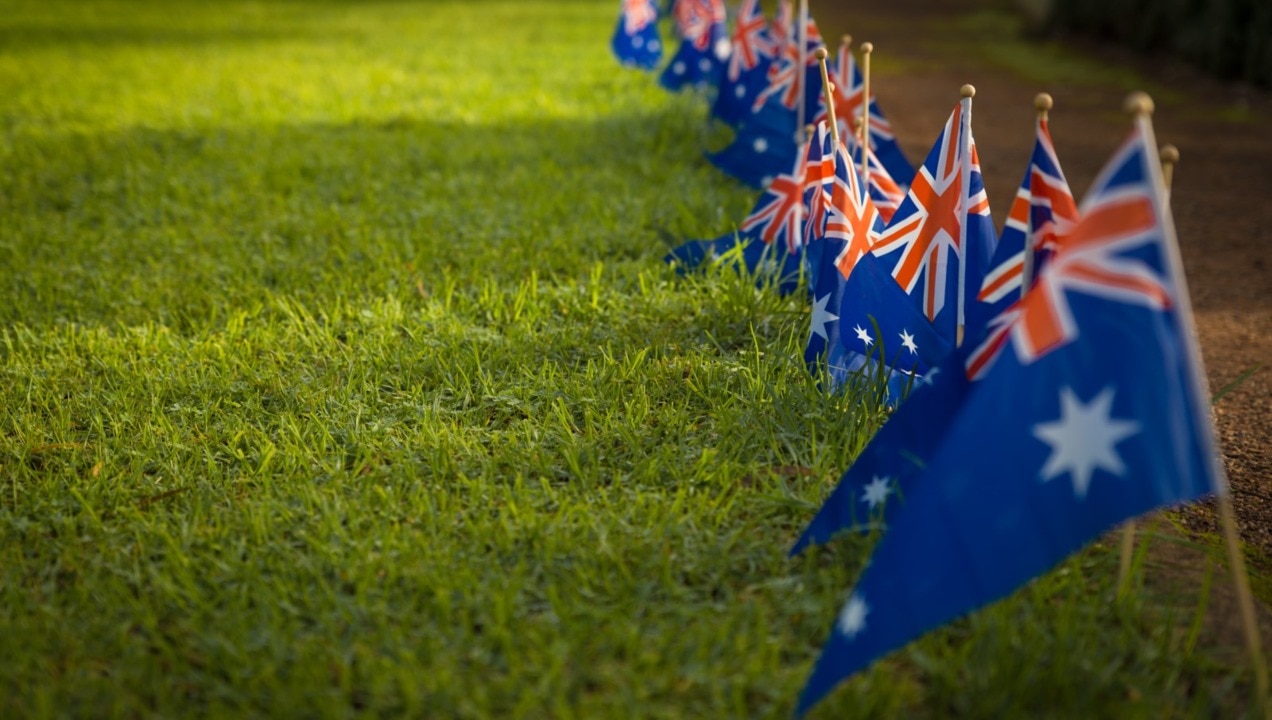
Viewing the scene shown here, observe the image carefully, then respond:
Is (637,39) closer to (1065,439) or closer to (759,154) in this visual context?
(759,154)

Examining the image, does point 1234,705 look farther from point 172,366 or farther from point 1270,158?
point 1270,158

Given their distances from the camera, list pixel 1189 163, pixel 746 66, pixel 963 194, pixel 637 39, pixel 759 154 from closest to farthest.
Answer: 1. pixel 963 194
2. pixel 759 154
3. pixel 746 66
4. pixel 1189 163
5. pixel 637 39

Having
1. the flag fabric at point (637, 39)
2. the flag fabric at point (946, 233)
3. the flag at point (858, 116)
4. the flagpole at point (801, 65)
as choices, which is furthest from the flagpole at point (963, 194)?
the flag fabric at point (637, 39)

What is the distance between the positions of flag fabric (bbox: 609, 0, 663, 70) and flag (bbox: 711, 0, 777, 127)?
Result: 2226 millimetres

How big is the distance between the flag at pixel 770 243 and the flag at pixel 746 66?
5.84ft

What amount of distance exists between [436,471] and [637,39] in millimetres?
6250

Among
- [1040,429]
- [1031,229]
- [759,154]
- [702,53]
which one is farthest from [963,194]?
[702,53]

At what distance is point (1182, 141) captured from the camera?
22.3ft

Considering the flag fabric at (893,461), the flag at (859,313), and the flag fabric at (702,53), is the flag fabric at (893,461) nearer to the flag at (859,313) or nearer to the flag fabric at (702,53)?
the flag at (859,313)

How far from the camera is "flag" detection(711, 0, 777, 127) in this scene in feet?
18.7

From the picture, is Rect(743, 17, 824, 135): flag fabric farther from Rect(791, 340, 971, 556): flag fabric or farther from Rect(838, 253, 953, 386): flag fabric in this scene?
Rect(791, 340, 971, 556): flag fabric

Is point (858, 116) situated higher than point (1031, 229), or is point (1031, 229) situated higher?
point (1031, 229)

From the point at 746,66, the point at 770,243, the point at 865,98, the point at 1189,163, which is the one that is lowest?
the point at 770,243

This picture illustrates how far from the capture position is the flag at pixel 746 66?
5.69m
